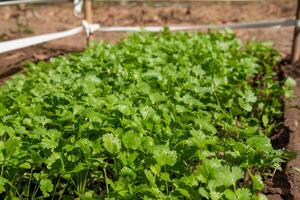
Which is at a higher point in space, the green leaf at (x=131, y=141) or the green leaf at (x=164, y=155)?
the green leaf at (x=131, y=141)

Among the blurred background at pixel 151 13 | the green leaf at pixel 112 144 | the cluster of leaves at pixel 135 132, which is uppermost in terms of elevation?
the green leaf at pixel 112 144

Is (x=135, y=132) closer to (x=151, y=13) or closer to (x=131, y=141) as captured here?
(x=131, y=141)

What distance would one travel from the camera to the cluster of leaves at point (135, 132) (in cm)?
252

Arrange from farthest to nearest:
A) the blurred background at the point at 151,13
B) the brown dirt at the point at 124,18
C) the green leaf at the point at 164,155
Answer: the blurred background at the point at 151,13
the brown dirt at the point at 124,18
the green leaf at the point at 164,155

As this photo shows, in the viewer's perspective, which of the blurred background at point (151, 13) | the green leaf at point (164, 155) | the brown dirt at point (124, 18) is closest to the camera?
the green leaf at point (164, 155)

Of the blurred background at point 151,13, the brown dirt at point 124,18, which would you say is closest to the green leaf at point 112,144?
the brown dirt at point 124,18

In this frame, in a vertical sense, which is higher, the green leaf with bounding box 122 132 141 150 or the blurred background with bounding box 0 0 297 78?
the green leaf with bounding box 122 132 141 150

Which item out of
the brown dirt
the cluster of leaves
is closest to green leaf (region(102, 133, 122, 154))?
the cluster of leaves

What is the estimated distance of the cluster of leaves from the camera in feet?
8.27

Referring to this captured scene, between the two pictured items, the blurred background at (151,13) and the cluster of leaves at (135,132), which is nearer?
the cluster of leaves at (135,132)

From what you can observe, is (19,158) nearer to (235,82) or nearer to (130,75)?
(130,75)

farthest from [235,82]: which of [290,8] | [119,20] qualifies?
[290,8]

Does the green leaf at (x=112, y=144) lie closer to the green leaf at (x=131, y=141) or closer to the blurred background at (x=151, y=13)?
the green leaf at (x=131, y=141)

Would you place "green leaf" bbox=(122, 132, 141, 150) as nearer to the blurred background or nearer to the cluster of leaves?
the cluster of leaves
